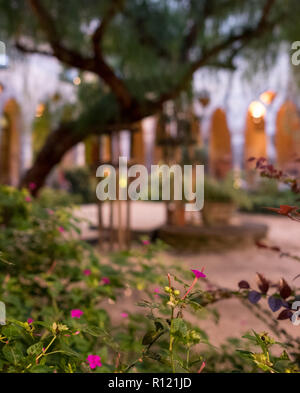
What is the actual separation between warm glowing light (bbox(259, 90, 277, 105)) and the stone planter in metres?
1.26

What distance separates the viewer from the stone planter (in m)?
3.82

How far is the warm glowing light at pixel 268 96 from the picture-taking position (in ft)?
8.55

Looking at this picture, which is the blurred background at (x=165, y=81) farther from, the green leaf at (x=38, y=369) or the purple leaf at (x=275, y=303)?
the green leaf at (x=38, y=369)

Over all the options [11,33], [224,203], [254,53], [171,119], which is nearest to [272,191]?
[224,203]

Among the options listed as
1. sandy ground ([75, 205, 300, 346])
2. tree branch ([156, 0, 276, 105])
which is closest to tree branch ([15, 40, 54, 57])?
tree branch ([156, 0, 276, 105])

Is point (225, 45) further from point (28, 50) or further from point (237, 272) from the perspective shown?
point (237, 272)

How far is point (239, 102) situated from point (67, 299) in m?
2.61

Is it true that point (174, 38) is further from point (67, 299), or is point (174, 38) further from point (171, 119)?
point (67, 299)

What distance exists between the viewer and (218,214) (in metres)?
3.86

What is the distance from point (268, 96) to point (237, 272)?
1.38 m

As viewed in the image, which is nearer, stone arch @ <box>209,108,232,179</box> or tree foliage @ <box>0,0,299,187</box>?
tree foliage @ <box>0,0,299,187</box>
